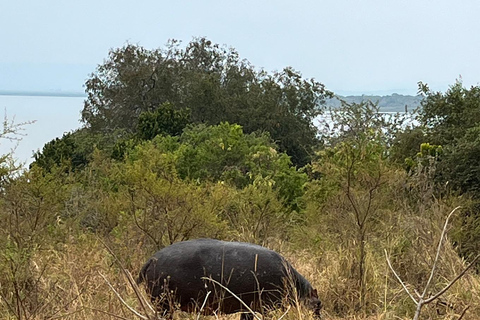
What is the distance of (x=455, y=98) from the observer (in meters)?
12.8

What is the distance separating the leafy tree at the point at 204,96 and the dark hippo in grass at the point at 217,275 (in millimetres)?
17561

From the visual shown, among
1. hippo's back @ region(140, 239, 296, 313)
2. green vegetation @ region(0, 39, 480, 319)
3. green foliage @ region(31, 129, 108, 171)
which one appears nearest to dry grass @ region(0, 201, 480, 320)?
green vegetation @ region(0, 39, 480, 319)

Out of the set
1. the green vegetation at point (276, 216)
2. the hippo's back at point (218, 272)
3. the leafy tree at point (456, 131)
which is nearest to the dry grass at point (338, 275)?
the green vegetation at point (276, 216)

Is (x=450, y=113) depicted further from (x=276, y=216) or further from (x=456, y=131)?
(x=276, y=216)

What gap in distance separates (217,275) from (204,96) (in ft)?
61.4

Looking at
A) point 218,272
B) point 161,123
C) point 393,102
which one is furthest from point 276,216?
point 393,102

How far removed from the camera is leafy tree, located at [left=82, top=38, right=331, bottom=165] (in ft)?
74.1

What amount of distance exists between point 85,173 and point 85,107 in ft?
35.2

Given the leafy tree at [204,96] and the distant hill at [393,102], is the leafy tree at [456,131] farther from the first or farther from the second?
the leafy tree at [204,96]

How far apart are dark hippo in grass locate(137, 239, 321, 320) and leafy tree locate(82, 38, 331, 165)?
17.6 m

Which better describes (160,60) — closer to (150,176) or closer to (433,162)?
(433,162)

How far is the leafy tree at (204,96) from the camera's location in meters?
22.6

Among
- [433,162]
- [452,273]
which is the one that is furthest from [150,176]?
[433,162]

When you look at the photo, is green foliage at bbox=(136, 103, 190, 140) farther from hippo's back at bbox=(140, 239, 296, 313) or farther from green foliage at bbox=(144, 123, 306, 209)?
hippo's back at bbox=(140, 239, 296, 313)
